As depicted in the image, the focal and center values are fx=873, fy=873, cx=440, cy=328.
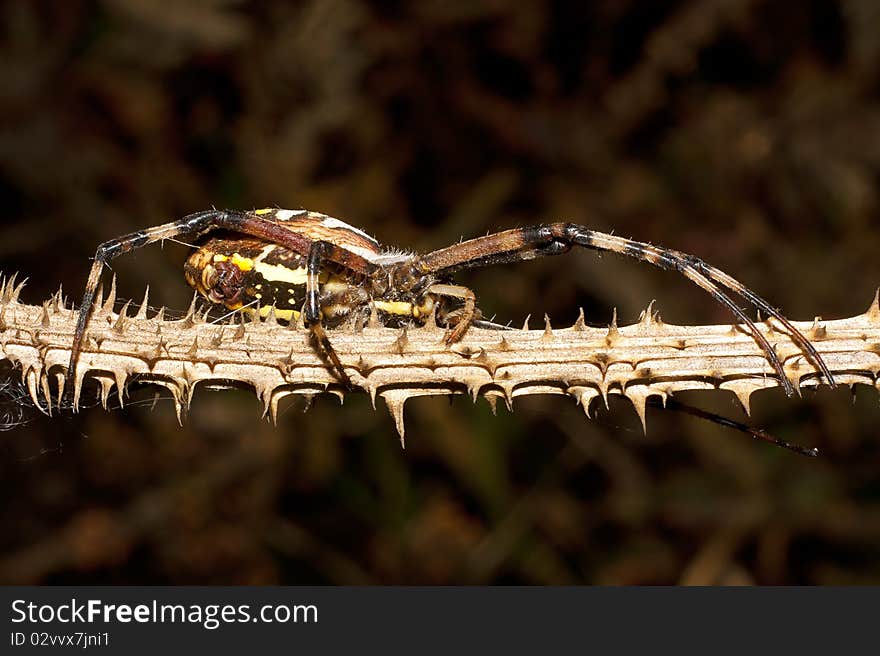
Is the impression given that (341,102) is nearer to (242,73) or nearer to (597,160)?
(242,73)

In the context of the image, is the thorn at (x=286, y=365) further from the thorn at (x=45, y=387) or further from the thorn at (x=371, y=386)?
the thorn at (x=45, y=387)

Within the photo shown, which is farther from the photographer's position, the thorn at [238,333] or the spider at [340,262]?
the spider at [340,262]

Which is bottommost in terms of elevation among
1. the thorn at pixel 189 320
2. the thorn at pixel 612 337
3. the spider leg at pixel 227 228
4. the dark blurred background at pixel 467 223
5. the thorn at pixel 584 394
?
the thorn at pixel 584 394

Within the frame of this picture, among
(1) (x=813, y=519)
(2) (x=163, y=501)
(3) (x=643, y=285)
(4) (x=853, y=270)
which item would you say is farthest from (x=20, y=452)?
(4) (x=853, y=270)

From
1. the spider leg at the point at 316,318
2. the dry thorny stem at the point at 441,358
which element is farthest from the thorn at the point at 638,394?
the spider leg at the point at 316,318

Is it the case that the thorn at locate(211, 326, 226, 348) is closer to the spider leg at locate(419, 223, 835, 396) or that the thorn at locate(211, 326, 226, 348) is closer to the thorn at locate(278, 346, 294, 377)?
the thorn at locate(278, 346, 294, 377)

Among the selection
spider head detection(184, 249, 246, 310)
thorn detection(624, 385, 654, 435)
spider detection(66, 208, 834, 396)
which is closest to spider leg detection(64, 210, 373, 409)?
spider detection(66, 208, 834, 396)
